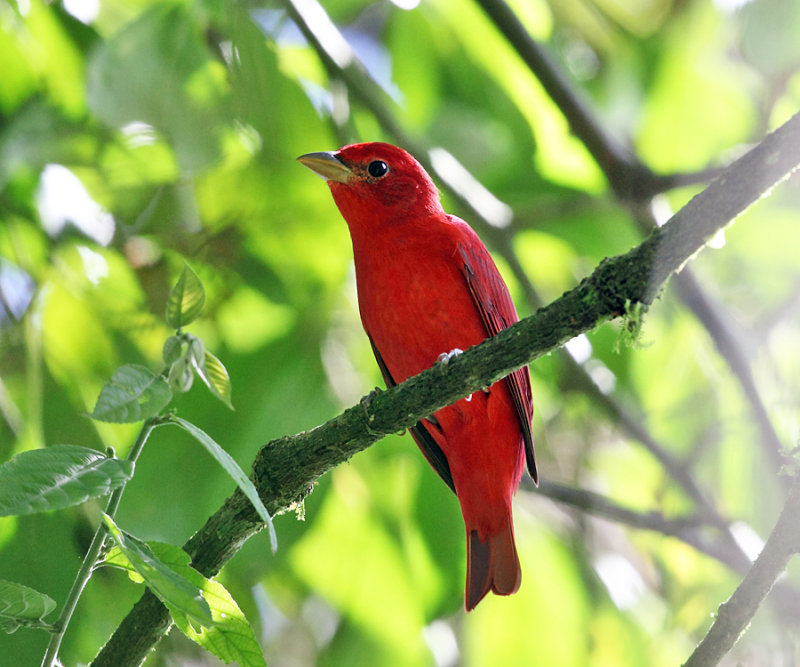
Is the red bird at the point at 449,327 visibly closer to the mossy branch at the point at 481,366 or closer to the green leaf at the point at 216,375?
the mossy branch at the point at 481,366

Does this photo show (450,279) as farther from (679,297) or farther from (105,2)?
(105,2)

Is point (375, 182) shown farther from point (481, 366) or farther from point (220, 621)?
point (220, 621)

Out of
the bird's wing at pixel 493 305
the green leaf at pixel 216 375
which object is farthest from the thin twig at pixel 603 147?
the green leaf at pixel 216 375

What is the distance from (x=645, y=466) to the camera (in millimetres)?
4594

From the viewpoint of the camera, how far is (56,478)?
4.51 feet

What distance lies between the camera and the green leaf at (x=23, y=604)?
5.27 ft

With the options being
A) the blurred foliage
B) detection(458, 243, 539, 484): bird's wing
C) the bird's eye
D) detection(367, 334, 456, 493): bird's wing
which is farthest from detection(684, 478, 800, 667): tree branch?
the bird's eye

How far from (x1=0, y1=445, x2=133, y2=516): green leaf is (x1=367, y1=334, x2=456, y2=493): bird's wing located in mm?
1851

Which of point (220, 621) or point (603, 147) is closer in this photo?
point (220, 621)

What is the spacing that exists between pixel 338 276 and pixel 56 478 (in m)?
2.07

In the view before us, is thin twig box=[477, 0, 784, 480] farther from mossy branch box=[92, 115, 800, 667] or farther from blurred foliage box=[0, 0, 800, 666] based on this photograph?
mossy branch box=[92, 115, 800, 667]

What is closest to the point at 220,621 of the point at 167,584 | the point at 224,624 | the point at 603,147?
the point at 224,624

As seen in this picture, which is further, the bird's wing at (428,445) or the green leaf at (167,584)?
the bird's wing at (428,445)

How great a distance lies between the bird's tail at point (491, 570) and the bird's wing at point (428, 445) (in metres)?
0.25
